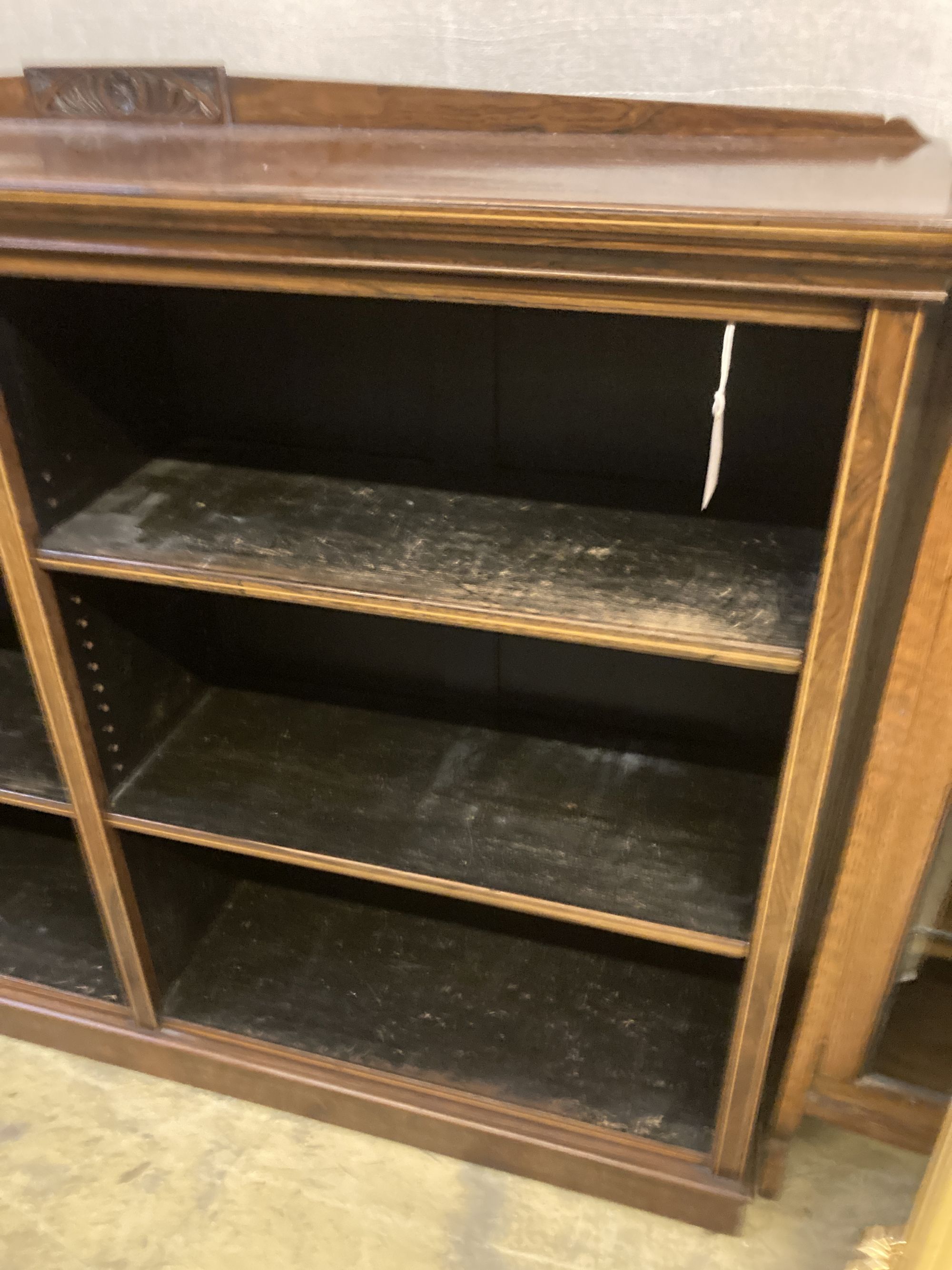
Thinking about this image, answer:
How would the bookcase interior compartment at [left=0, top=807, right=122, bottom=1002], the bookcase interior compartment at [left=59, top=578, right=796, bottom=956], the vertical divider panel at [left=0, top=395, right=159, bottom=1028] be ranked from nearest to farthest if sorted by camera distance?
the vertical divider panel at [left=0, top=395, right=159, bottom=1028]
the bookcase interior compartment at [left=59, top=578, right=796, bottom=956]
the bookcase interior compartment at [left=0, top=807, right=122, bottom=1002]

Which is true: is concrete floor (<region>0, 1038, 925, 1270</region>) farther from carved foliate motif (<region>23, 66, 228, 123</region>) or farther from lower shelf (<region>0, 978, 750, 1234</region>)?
carved foliate motif (<region>23, 66, 228, 123</region>)

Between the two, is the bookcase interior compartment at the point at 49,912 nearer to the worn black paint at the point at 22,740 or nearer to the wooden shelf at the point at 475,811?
the worn black paint at the point at 22,740

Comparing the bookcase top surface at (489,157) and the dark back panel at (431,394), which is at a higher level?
the bookcase top surface at (489,157)

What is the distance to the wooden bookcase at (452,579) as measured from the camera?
762 mm

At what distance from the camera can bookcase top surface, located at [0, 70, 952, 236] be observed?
2.33 ft

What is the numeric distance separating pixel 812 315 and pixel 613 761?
712 mm

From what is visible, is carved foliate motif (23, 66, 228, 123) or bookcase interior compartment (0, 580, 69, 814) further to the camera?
bookcase interior compartment (0, 580, 69, 814)

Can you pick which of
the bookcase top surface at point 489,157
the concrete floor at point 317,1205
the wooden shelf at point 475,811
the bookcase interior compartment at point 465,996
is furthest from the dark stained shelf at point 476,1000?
the bookcase top surface at point 489,157

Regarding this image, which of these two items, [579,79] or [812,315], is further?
[579,79]

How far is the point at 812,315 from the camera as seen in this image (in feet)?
2.35

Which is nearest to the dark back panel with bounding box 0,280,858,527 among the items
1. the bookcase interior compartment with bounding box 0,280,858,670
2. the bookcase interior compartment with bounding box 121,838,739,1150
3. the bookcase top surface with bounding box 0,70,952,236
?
the bookcase interior compartment with bounding box 0,280,858,670

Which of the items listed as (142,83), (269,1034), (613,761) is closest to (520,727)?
(613,761)

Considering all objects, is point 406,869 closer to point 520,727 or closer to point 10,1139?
point 520,727

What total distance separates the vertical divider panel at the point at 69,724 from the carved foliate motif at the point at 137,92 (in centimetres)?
38
